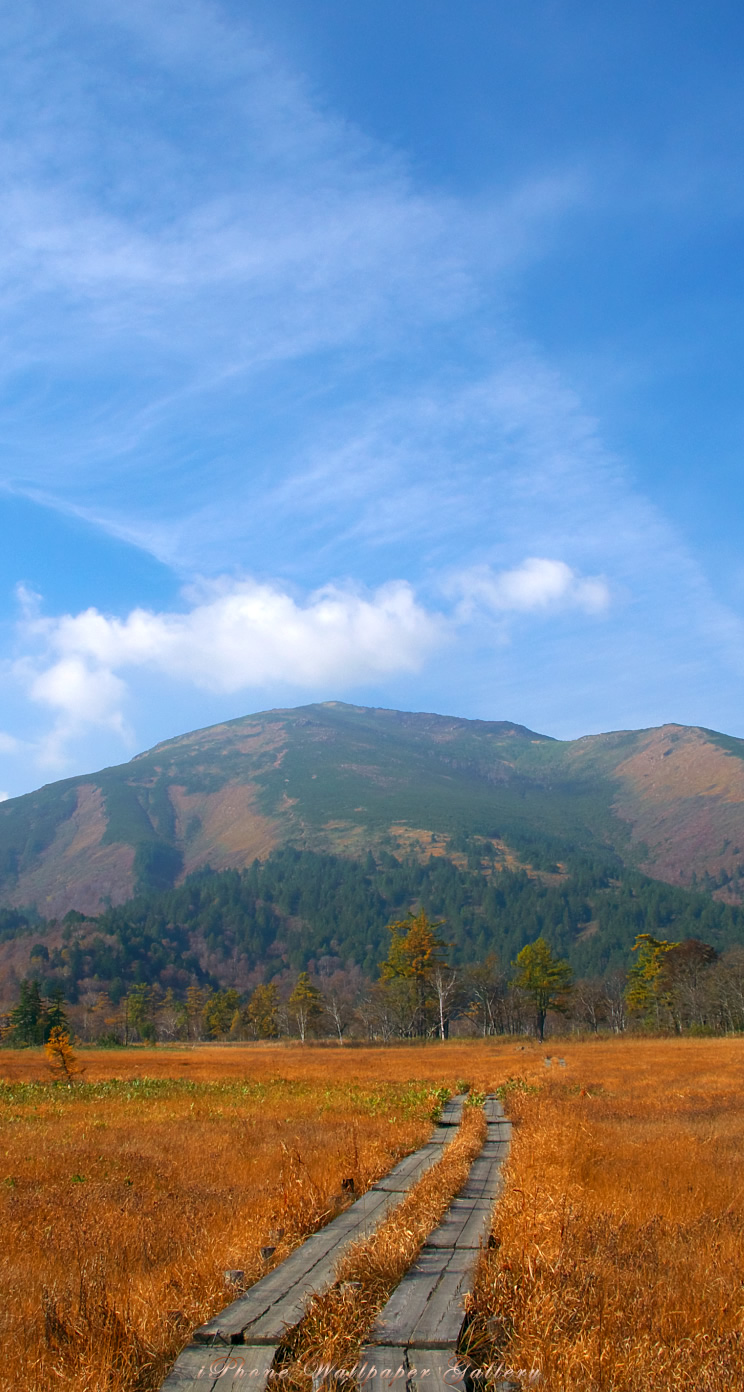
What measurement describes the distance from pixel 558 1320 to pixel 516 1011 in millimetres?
103140

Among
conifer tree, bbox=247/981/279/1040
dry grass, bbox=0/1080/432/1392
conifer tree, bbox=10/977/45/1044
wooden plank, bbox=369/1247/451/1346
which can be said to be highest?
wooden plank, bbox=369/1247/451/1346

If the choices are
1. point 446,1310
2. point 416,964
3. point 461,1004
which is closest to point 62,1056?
point 446,1310

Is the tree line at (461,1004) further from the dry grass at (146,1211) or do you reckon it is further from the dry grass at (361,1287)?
the dry grass at (361,1287)

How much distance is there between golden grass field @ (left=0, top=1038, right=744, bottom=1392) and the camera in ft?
20.6

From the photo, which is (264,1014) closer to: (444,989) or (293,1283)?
(444,989)

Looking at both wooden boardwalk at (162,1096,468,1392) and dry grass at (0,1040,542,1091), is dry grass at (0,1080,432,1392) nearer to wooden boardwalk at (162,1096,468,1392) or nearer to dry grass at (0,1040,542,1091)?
wooden boardwalk at (162,1096,468,1392)

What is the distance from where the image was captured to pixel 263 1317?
6.70m

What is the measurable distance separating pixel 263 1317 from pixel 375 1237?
2.04m

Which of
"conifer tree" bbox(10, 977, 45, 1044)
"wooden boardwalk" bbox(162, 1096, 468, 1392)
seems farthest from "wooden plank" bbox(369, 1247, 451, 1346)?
"conifer tree" bbox(10, 977, 45, 1044)

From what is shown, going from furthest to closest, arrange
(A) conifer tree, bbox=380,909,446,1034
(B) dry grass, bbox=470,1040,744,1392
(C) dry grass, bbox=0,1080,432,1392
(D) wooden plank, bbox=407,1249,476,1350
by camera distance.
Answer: (A) conifer tree, bbox=380,909,446,1034 → (C) dry grass, bbox=0,1080,432,1392 → (D) wooden plank, bbox=407,1249,476,1350 → (B) dry grass, bbox=470,1040,744,1392

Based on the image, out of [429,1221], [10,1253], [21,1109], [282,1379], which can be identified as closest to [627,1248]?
[429,1221]

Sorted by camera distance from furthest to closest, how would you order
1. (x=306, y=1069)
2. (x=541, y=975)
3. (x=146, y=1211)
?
(x=541, y=975) → (x=306, y=1069) → (x=146, y=1211)

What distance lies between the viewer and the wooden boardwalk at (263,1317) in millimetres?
5848

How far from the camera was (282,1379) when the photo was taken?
228 inches
